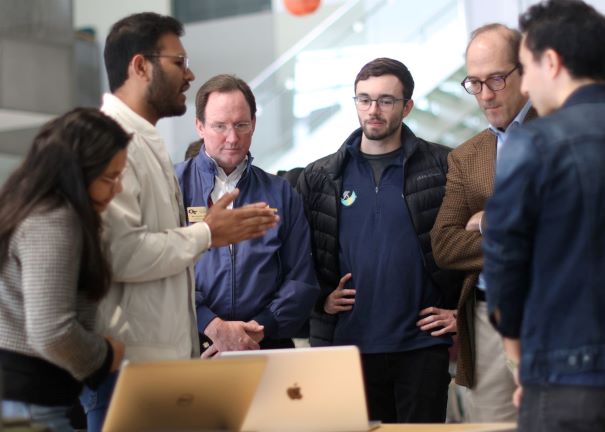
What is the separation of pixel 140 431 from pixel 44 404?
24cm

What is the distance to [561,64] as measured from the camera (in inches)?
91.3

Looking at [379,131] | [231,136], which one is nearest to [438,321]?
[379,131]

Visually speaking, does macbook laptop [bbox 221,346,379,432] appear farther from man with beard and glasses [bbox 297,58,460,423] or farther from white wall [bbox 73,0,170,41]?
white wall [bbox 73,0,170,41]

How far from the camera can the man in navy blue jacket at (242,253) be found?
11.6ft

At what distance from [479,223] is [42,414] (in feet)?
5.35

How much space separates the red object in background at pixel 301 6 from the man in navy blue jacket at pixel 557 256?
841 cm

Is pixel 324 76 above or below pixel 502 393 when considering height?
above

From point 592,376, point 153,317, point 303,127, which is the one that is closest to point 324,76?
point 303,127

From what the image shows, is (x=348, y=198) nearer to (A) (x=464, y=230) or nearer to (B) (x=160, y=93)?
(A) (x=464, y=230)

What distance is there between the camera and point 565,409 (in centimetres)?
218

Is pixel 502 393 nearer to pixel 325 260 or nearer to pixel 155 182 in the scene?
pixel 325 260

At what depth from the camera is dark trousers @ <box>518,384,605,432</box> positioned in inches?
84.9

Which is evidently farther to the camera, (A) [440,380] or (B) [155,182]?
(A) [440,380]

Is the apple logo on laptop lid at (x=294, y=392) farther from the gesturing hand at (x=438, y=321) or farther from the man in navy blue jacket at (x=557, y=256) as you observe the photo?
the gesturing hand at (x=438, y=321)
